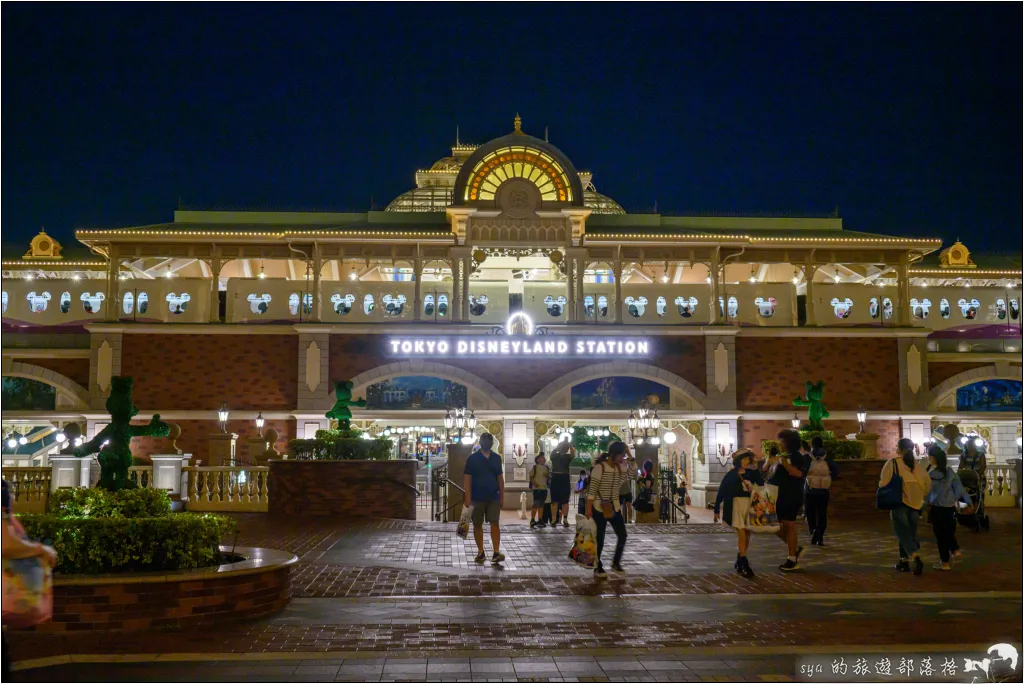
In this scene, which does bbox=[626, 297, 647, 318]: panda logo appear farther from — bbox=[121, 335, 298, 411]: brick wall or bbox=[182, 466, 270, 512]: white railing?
bbox=[182, 466, 270, 512]: white railing

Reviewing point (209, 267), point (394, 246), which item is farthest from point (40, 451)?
point (394, 246)

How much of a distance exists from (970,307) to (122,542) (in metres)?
30.5

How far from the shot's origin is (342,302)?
29.0 m

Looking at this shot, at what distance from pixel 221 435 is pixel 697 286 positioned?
15.4 metres

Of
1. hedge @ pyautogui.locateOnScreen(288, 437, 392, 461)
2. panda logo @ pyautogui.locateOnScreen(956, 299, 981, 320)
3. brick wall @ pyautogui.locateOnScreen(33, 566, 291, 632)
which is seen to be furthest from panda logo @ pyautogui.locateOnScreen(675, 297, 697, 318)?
brick wall @ pyautogui.locateOnScreen(33, 566, 291, 632)

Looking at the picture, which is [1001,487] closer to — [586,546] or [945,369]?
[945,369]

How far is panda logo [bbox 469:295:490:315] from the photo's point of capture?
30172mm

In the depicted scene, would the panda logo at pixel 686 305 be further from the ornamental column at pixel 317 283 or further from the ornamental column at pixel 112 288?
the ornamental column at pixel 112 288

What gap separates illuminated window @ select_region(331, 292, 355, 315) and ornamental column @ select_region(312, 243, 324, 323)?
18.2 inches

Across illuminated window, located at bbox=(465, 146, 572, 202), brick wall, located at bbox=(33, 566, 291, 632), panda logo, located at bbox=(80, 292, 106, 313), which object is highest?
illuminated window, located at bbox=(465, 146, 572, 202)

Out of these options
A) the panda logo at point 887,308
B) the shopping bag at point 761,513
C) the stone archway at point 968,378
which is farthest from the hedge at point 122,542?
the stone archway at point 968,378

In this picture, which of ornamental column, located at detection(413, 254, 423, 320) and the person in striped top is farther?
ornamental column, located at detection(413, 254, 423, 320)

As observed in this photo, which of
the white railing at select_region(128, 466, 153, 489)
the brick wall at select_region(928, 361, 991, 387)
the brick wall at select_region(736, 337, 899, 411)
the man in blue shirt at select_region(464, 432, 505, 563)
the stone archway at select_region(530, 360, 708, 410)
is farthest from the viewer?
the brick wall at select_region(928, 361, 991, 387)

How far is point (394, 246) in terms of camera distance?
29.1 m
